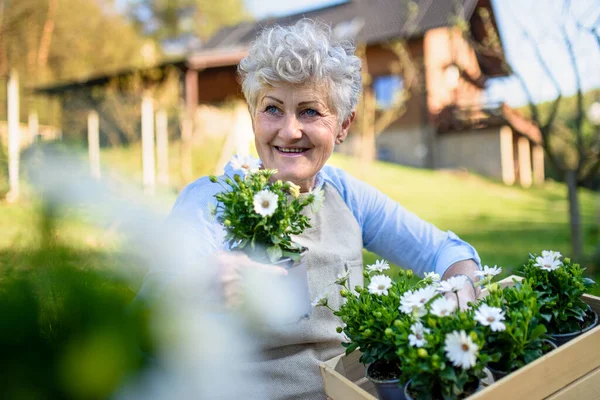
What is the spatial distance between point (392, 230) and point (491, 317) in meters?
0.86

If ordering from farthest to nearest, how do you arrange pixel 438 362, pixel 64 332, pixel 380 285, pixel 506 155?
pixel 506 155 → pixel 380 285 → pixel 438 362 → pixel 64 332

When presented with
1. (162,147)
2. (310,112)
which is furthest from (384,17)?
(310,112)

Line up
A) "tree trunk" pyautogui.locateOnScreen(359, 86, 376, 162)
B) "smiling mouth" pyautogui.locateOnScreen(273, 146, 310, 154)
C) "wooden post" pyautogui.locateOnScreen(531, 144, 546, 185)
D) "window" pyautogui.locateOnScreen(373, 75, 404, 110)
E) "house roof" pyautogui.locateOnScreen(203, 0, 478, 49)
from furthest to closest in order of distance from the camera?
"wooden post" pyautogui.locateOnScreen(531, 144, 546, 185) → "window" pyautogui.locateOnScreen(373, 75, 404, 110) → "house roof" pyautogui.locateOnScreen(203, 0, 478, 49) → "tree trunk" pyautogui.locateOnScreen(359, 86, 376, 162) → "smiling mouth" pyautogui.locateOnScreen(273, 146, 310, 154)

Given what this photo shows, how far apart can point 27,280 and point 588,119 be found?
6.06m

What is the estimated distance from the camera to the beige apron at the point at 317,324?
4.74ft

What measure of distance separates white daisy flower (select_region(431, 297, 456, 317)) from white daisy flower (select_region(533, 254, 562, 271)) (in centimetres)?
39

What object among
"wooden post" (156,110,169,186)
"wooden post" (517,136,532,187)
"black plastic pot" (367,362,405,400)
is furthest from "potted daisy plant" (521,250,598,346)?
"wooden post" (517,136,532,187)

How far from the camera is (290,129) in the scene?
1.51 m

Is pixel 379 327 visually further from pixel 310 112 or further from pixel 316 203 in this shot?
pixel 310 112

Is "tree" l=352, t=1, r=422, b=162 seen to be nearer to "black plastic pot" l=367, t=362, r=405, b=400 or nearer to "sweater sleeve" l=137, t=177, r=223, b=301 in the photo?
"sweater sleeve" l=137, t=177, r=223, b=301

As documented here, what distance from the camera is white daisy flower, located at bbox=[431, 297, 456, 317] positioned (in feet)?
3.19

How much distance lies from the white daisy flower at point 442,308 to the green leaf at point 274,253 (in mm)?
326

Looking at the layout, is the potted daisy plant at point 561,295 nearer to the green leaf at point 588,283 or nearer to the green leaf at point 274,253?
the green leaf at point 588,283

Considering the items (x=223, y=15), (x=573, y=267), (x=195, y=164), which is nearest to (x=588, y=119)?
(x=573, y=267)
